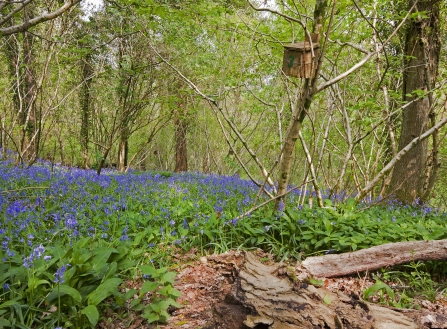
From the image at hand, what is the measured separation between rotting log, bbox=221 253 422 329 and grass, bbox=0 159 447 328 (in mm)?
582

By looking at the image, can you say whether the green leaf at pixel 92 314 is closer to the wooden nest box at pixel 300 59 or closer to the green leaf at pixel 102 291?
the green leaf at pixel 102 291

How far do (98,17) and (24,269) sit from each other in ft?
23.8

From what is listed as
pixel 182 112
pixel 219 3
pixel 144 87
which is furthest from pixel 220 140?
pixel 219 3

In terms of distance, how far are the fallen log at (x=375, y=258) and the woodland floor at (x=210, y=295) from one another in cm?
9

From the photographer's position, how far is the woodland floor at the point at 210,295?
2.08 m

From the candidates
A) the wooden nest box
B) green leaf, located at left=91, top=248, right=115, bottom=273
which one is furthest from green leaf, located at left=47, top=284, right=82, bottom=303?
the wooden nest box

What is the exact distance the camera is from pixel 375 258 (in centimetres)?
287

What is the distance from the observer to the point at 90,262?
2.36m

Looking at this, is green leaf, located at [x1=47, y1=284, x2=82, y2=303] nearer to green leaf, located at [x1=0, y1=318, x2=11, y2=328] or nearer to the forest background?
green leaf, located at [x1=0, y1=318, x2=11, y2=328]

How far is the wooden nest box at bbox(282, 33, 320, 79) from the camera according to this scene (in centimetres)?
317

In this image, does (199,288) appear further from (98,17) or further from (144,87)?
(98,17)

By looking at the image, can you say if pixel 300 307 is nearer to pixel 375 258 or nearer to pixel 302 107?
pixel 375 258

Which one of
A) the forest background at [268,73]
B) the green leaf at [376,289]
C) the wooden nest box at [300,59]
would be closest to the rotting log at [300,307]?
the green leaf at [376,289]

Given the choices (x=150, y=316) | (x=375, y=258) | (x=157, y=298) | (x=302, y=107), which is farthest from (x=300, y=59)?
(x=150, y=316)
